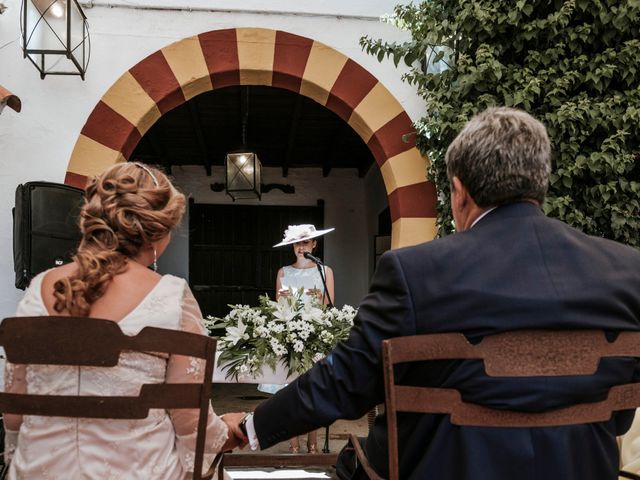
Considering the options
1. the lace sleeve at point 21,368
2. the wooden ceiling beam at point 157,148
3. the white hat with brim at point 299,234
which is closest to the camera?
the lace sleeve at point 21,368

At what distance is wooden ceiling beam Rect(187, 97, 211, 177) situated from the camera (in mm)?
6920

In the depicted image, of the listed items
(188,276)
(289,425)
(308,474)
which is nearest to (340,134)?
(188,276)

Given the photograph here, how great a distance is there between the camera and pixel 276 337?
327 centimetres

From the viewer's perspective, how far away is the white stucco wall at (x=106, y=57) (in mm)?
4113

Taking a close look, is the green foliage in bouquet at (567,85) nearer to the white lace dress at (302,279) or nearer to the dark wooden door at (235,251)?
the white lace dress at (302,279)

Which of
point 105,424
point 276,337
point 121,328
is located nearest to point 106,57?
point 276,337

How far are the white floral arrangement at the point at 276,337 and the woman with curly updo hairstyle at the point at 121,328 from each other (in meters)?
1.49

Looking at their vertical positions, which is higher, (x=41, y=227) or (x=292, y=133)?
(x=292, y=133)

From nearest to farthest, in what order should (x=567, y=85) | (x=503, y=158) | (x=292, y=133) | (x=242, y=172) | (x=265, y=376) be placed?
1. (x=503, y=158)
2. (x=265, y=376)
3. (x=567, y=85)
4. (x=242, y=172)
5. (x=292, y=133)

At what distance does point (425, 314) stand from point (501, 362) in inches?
8.2

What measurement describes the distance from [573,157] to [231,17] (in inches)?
Result: 102

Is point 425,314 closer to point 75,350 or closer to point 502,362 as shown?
point 502,362

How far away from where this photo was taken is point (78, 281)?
158cm

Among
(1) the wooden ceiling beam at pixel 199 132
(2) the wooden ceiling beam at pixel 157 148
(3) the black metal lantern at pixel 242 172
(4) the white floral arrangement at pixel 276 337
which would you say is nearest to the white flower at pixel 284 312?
(4) the white floral arrangement at pixel 276 337
